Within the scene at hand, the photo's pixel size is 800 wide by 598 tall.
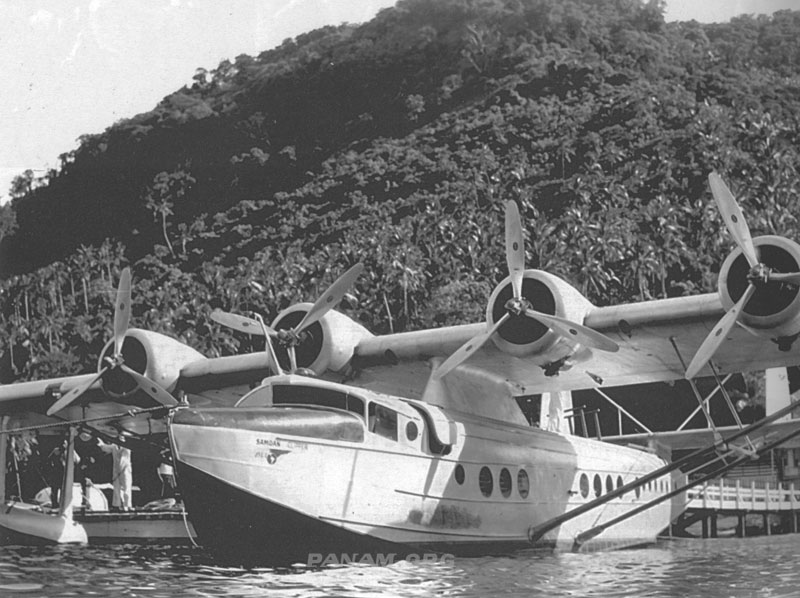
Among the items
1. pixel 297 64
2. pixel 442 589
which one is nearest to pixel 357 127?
pixel 297 64

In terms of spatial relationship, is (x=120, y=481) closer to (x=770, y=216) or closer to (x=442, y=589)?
(x=442, y=589)

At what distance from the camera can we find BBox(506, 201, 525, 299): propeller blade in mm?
12547

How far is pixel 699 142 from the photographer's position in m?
43.1

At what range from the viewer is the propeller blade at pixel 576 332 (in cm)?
1189

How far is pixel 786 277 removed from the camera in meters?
11.1

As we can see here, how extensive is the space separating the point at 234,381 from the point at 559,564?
656 cm

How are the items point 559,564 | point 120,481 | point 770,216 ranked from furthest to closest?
point 770,216, point 120,481, point 559,564

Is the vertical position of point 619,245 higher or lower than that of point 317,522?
higher

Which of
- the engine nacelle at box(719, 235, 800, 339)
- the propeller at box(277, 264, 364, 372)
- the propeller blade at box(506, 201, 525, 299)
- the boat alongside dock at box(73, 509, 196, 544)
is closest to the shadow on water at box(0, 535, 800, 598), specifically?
the boat alongside dock at box(73, 509, 196, 544)

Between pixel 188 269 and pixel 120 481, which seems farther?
pixel 188 269

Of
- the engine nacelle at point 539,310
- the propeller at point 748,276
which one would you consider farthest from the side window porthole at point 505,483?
the propeller at point 748,276

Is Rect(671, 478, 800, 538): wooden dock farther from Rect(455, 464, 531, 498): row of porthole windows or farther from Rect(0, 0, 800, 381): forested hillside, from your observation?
Rect(0, 0, 800, 381): forested hillside

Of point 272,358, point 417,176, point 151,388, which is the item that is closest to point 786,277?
point 272,358

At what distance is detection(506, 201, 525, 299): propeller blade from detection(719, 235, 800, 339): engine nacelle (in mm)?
2646
